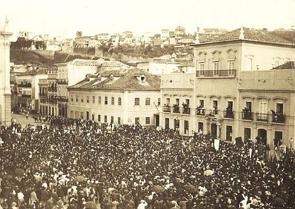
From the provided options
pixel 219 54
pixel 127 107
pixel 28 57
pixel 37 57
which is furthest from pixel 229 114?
pixel 37 57

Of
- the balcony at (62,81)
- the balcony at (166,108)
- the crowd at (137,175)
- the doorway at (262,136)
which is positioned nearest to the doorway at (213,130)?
the doorway at (262,136)

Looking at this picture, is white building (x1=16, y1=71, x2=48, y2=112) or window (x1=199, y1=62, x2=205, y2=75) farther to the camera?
white building (x1=16, y1=71, x2=48, y2=112)

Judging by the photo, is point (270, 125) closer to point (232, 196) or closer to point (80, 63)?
point (232, 196)

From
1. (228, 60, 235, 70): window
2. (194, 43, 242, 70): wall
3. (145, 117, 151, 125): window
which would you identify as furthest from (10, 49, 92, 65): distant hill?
(228, 60, 235, 70): window

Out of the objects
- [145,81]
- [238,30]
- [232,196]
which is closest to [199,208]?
[232,196]

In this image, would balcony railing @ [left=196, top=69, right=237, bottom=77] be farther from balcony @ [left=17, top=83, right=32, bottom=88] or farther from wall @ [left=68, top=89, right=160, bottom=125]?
balcony @ [left=17, top=83, right=32, bottom=88]

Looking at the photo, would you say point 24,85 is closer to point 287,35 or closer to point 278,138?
point 287,35
